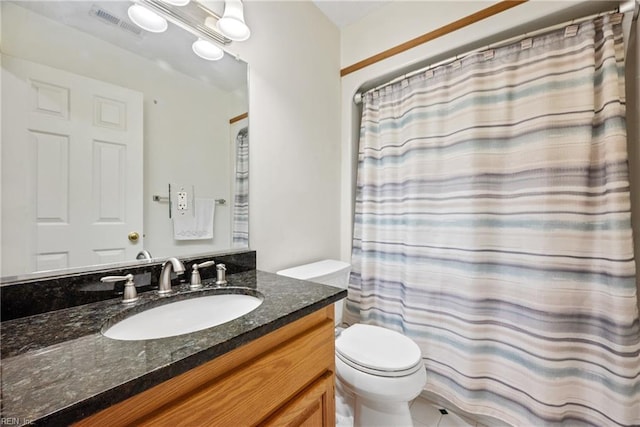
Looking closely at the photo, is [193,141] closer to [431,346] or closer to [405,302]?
[405,302]

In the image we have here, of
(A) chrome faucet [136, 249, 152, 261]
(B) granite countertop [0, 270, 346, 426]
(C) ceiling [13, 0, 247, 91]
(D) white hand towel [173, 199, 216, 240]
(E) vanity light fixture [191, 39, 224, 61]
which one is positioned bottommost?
(B) granite countertop [0, 270, 346, 426]

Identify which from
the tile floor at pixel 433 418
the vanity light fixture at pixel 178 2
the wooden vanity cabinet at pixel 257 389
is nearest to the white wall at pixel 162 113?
the vanity light fixture at pixel 178 2

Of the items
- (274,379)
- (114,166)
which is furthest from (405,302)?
(114,166)

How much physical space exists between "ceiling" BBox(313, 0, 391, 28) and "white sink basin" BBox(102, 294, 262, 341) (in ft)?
6.03

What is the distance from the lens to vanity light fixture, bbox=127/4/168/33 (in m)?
0.96

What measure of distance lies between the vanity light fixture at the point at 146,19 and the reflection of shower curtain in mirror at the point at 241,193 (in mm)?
486

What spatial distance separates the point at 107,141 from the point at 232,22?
0.72m

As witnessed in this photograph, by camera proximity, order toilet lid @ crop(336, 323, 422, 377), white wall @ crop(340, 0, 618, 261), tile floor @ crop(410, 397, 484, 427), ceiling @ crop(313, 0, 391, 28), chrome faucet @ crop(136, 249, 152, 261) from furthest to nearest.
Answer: ceiling @ crop(313, 0, 391, 28)
tile floor @ crop(410, 397, 484, 427)
white wall @ crop(340, 0, 618, 261)
toilet lid @ crop(336, 323, 422, 377)
chrome faucet @ crop(136, 249, 152, 261)

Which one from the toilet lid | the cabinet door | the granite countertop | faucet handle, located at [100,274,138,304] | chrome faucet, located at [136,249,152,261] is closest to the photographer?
the granite countertop

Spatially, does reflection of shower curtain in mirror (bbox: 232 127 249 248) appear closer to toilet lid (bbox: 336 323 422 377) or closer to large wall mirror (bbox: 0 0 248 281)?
large wall mirror (bbox: 0 0 248 281)

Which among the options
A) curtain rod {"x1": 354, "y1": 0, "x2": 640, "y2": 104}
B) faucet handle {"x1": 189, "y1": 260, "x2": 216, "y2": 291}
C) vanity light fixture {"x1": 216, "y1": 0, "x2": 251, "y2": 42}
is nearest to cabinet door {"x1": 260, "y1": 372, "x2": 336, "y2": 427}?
faucet handle {"x1": 189, "y1": 260, "x2": 216, "y2": 291}

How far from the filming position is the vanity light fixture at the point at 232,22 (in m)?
1.12

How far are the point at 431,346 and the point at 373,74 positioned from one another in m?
1.72

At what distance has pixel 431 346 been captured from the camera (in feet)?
4.81
